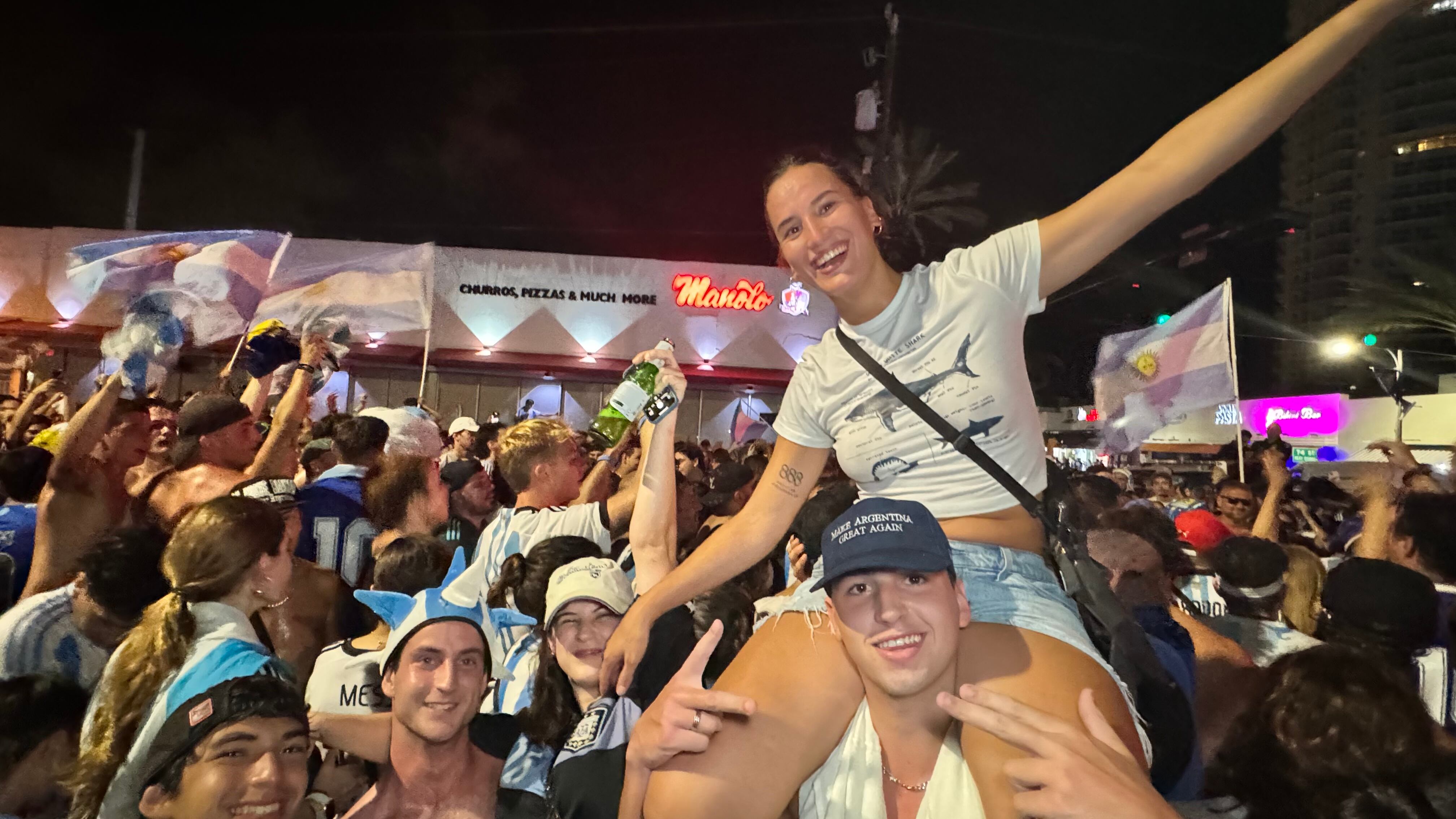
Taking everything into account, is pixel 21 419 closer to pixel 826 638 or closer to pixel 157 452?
pixel 157 452

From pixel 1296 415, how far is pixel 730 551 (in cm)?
2883

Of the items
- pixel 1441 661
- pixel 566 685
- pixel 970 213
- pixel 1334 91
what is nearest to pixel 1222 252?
pixel 970 213

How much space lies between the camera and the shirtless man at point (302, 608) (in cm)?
354

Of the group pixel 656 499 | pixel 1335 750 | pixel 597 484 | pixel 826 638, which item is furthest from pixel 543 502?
pixel 1335 750

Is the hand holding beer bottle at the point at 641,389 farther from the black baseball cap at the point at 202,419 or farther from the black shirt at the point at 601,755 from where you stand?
the black baseball cap at the point at 202,419

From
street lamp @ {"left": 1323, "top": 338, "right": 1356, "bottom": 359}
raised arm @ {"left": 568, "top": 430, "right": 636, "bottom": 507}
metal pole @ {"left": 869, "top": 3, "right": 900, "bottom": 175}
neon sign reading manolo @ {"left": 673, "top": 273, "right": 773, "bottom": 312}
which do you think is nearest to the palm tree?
metal pole @ {"left": 869, "top": 3, "right": 900, "bottom": 175}

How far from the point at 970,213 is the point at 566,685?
18.5 m

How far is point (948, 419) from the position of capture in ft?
7.30

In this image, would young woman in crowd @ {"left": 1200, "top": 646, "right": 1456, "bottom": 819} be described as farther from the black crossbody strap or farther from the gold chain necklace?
the gold chain necklace

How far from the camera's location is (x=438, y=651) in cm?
277

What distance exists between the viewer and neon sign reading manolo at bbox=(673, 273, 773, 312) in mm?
23750

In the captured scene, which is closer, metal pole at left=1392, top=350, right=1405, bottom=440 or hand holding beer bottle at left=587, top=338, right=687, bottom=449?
hand holding beer bottle at left=587, top=338, right=687, bottom=449

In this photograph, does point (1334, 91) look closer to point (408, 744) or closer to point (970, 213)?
point (970, 213)

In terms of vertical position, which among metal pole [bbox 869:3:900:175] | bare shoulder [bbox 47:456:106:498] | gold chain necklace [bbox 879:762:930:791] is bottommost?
gold chain necklace [bbox 879:762:930:791]
